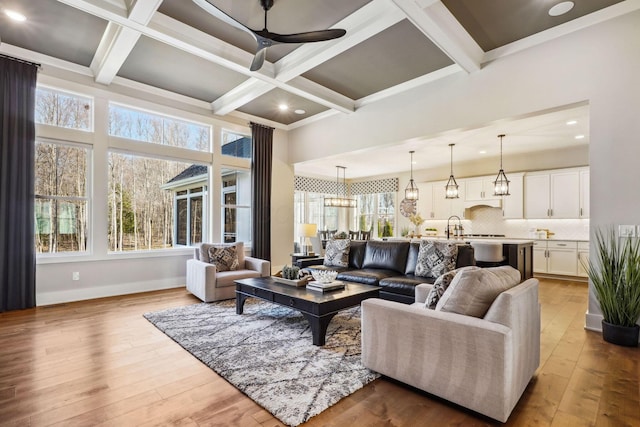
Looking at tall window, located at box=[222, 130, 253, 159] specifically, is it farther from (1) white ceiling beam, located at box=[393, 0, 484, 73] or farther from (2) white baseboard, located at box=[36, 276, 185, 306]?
(1) white ceiling beam, located at box=[393, 0, 484, 73]

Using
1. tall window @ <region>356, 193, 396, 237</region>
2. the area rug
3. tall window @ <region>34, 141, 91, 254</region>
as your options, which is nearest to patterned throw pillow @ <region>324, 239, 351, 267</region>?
the area rug

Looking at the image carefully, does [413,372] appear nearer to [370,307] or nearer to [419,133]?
[370,307]

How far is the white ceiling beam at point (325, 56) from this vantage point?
3152mm

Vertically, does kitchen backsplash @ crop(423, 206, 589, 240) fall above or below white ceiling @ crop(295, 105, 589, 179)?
below

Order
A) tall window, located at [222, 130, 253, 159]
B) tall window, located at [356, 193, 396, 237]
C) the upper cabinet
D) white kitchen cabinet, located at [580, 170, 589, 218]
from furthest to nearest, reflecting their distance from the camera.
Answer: tall window, located at [356, 193, 396, 237]
the upper cabinet
white kitchen cabinet, located at [580, 170, 589, 218]
tall window, located at [222, 130, 253, 159]

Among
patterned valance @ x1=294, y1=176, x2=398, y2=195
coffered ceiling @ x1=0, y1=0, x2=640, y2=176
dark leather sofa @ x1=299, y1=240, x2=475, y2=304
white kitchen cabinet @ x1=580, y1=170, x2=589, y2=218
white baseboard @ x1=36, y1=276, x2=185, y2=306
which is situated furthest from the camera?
patterned valance @ x1=294, y1=176, x2=398, y2=195

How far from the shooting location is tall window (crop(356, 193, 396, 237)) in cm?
1028

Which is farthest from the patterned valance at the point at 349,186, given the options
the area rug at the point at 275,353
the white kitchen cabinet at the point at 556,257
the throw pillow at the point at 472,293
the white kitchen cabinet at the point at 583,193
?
the throw pillow at the point at 472,293

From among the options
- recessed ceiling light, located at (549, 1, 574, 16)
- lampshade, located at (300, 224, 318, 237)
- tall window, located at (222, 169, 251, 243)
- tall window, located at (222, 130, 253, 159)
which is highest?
recessed ceiling light, located at (549, 1, 574, 16)

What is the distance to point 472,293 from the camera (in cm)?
201

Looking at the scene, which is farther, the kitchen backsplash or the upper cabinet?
the kitchen backsplash

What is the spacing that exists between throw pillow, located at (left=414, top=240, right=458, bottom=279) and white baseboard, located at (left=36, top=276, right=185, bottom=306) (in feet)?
13.3

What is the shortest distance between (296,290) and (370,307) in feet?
4.26

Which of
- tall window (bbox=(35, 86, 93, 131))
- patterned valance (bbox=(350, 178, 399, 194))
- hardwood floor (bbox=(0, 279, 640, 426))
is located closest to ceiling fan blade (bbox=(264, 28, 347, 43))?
hardwood floor (bbox=(0, 279, 640, 426))
